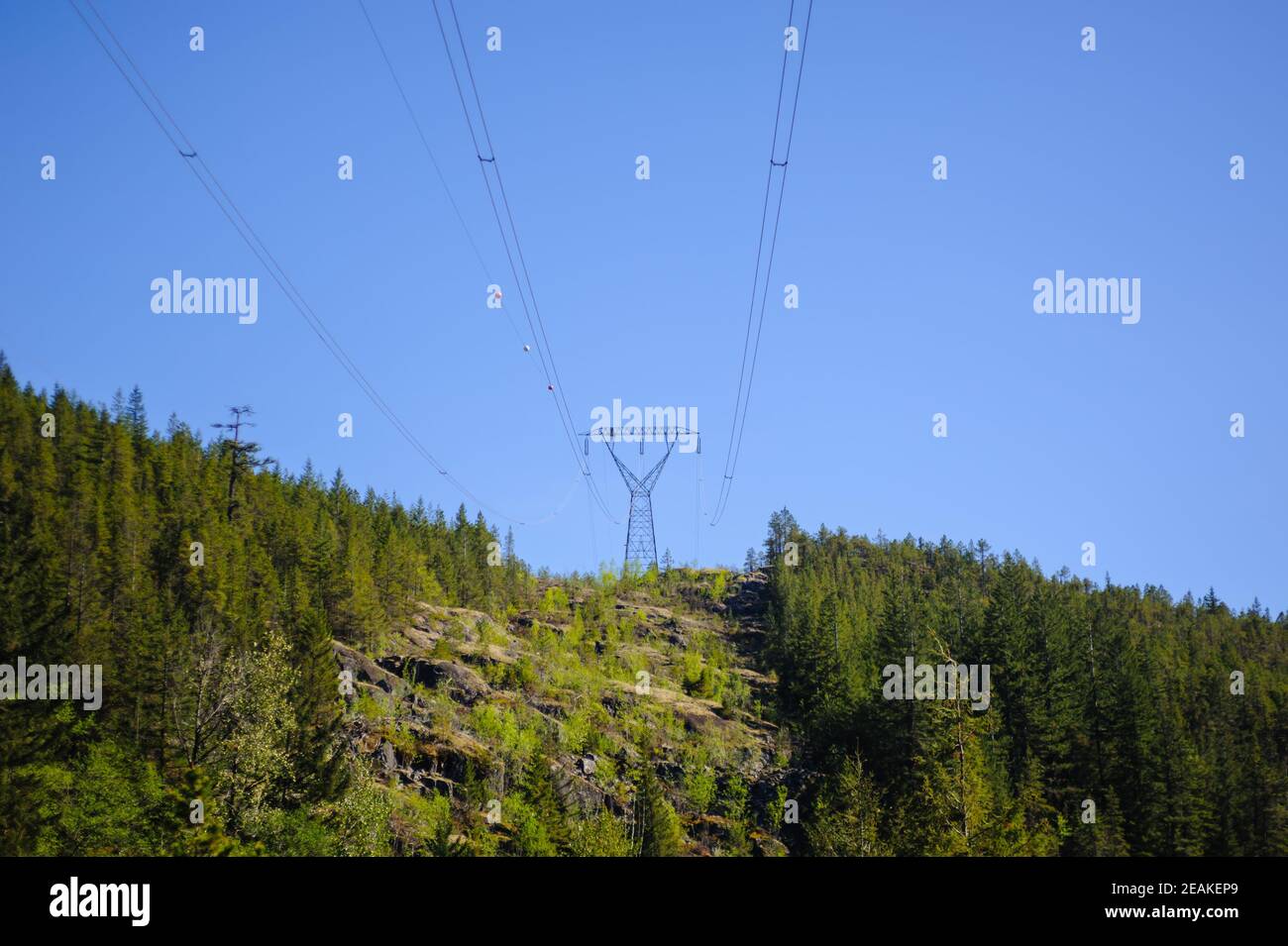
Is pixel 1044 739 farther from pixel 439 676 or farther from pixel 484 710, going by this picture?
pixel 439 676

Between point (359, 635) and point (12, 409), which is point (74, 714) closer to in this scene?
point (359, 635)

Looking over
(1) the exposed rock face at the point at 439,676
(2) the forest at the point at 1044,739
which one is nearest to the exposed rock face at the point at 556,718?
(1) the exposed rock face at the point at 439,676

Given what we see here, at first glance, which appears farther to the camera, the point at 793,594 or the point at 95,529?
the point at 793,594

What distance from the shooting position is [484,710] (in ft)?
347

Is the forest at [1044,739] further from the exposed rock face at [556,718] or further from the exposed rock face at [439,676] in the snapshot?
the exposed rock face at [439,676]

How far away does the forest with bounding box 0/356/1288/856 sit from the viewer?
6084 centimetres

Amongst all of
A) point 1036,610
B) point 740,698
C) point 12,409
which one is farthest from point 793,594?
point 12,409

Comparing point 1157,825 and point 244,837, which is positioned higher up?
point 244,837

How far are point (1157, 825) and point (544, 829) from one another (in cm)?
4813

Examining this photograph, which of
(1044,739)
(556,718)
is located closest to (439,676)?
(556,718)

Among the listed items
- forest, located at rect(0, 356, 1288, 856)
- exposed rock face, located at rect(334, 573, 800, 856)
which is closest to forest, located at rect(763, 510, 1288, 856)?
forest, located at rect(0, 356, 1288, 856)

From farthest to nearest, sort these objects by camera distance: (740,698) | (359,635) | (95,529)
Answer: (740,698) < (359,635) < (95,529)

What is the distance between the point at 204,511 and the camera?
362ft

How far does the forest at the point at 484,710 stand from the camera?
200ft
